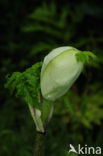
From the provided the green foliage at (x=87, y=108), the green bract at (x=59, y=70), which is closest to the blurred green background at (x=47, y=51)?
the green foliage at (x=87, y=108)

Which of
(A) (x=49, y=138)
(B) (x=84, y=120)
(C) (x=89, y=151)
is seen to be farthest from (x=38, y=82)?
(B) (x=84, y=120)

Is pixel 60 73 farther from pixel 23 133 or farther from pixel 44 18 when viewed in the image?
pixel 44 18

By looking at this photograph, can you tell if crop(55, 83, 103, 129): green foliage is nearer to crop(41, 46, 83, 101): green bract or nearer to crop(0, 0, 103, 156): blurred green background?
crop(0, 0, 103, 156): blurred green background

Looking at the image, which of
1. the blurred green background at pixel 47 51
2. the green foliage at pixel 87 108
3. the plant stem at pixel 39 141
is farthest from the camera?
the green foliage at pixel 87 108

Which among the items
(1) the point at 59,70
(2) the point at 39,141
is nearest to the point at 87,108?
(2) the point at 39,141

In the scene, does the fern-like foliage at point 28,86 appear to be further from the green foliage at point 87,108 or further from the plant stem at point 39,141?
the green foliage at point 87,108
